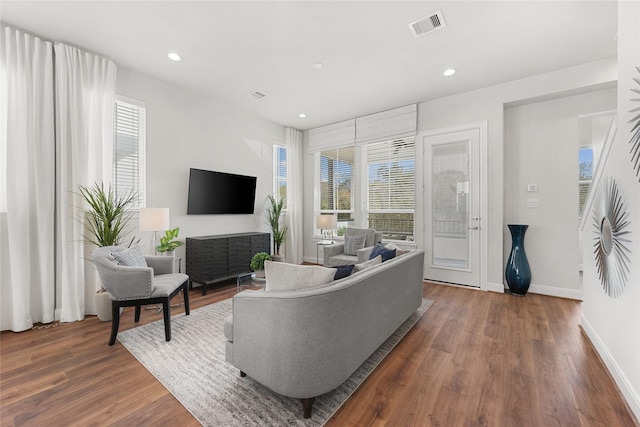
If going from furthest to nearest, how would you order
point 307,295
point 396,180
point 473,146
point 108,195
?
point 396,180 → point 473,146 → point 108,195 → point 307,295

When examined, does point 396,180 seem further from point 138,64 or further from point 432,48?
point 138,64

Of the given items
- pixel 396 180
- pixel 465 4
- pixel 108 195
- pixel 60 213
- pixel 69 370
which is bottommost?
pixel 69 370

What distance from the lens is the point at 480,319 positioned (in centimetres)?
284

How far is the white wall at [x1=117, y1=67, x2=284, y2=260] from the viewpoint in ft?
11.9

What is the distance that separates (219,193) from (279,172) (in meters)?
1.65

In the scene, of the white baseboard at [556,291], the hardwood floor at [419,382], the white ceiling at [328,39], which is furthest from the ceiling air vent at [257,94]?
the white baseboard at [556,291]

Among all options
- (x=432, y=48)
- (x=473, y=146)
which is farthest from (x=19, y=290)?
(x=473, y=146)

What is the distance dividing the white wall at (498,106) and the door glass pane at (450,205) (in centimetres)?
32

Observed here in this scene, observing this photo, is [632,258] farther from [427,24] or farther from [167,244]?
[167,244]

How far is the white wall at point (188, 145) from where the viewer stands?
3617mm

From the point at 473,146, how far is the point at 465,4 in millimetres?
2175

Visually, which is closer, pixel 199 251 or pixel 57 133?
pixel 57 133

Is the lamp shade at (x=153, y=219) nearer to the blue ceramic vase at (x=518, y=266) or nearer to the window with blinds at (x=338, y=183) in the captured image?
the window with blinds at (x=338, y=183)

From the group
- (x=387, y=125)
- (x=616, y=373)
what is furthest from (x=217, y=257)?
(x=616, y=373)
